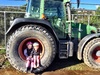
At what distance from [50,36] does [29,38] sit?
647 mm

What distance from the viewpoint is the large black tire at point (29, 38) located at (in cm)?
703

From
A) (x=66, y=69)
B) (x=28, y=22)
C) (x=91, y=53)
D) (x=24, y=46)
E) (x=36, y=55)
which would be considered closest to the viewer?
(x=36, y=55)

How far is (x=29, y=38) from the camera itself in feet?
23.3

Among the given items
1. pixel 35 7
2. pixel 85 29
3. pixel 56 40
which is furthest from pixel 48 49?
pixel 85 29

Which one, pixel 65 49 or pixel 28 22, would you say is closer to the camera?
pixel 28 22

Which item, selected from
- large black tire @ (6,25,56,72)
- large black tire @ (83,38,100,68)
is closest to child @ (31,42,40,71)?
large black tire @ (6,25,56,72)

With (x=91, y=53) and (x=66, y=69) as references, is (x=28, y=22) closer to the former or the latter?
(x=66, y=69)

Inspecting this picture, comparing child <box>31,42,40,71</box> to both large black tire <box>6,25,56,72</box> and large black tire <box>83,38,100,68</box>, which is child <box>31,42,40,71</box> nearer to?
large black tire <box>6,25,56,72</box>

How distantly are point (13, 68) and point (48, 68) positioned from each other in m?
1.11

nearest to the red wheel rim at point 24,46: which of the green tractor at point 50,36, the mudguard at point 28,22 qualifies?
the green tractor at point 50,36

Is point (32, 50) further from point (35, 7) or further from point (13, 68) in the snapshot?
point (35, 7)

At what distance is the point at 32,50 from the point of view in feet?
23.0

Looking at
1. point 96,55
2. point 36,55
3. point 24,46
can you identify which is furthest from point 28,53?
point 96,55

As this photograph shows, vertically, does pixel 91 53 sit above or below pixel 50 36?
below
